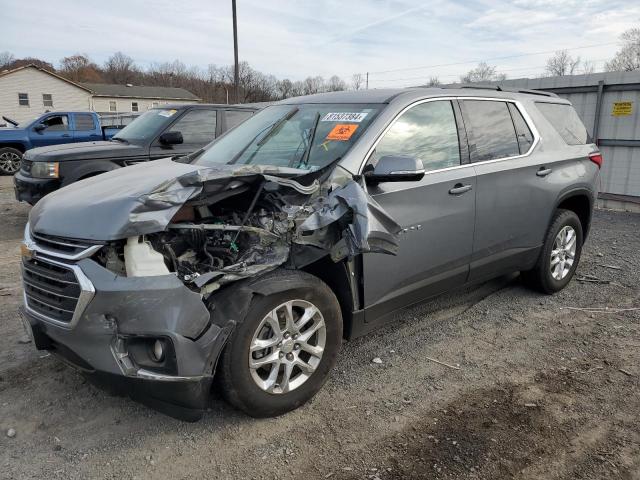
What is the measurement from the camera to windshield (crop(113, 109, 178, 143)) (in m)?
7.80

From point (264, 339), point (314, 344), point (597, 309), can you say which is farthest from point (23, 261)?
point (597, 309)

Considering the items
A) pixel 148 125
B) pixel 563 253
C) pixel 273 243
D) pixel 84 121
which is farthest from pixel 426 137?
pixel 84 121

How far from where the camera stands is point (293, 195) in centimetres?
297

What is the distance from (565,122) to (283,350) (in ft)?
12.5

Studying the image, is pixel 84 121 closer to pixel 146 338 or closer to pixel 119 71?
pixel 146 338

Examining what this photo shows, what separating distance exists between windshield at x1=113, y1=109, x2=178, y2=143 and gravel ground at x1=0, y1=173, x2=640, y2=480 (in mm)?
4172

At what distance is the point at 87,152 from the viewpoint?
7285 millimetres

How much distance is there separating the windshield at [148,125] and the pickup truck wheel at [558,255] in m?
5.70

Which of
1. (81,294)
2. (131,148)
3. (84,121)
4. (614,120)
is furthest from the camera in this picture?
(84,121)

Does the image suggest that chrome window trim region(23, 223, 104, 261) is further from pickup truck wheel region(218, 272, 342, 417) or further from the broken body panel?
pickup truck wheel region(218, 272, 342, 417)

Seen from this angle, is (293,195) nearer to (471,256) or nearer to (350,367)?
(350,367)

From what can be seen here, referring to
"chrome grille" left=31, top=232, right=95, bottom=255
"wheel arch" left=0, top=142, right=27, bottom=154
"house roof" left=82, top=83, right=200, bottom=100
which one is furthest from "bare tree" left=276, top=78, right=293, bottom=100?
"chrome grille" left=31, top=232, right=95, bottom=255

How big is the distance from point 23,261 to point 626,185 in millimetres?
10589

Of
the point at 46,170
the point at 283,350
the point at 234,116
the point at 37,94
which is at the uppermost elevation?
the point at 37,94
